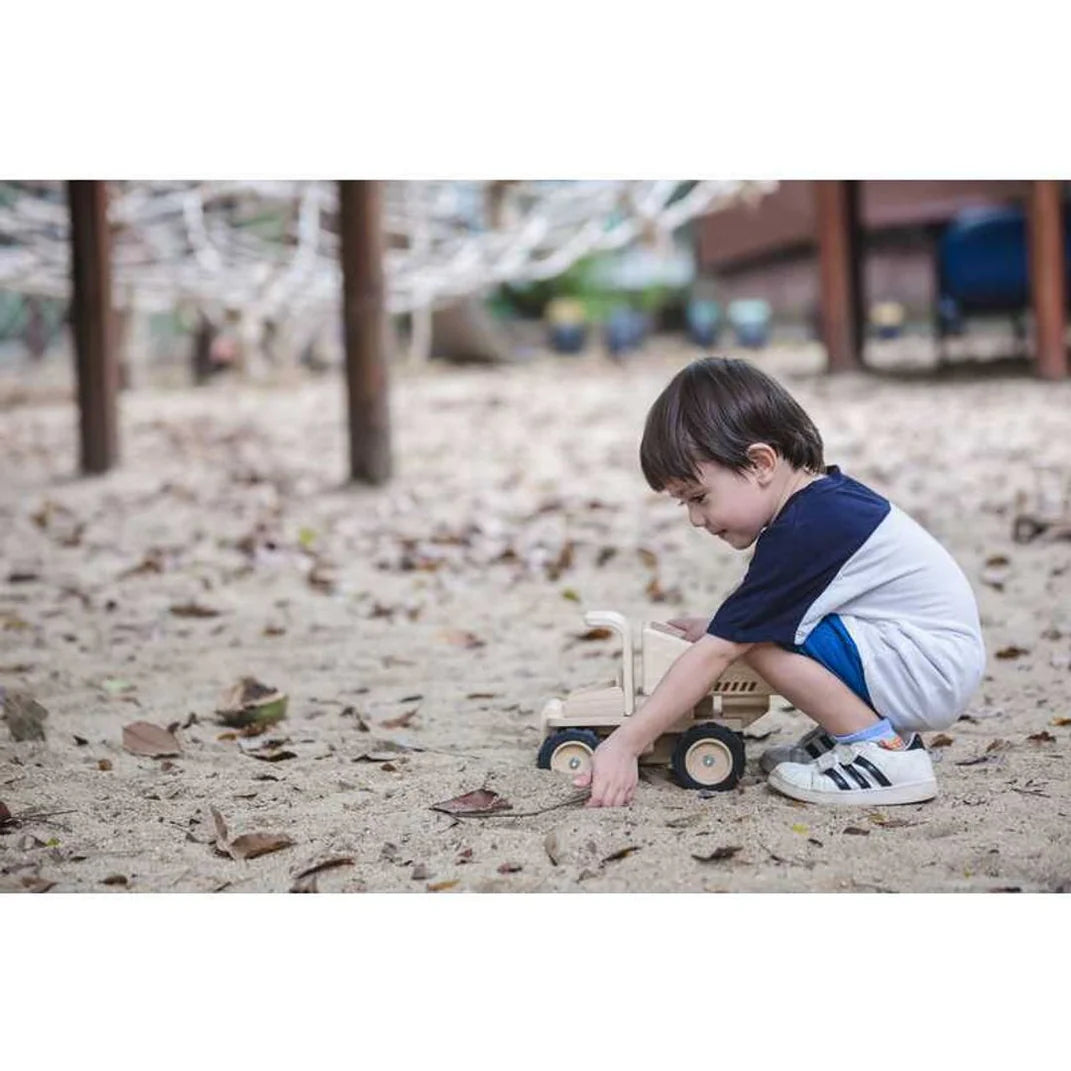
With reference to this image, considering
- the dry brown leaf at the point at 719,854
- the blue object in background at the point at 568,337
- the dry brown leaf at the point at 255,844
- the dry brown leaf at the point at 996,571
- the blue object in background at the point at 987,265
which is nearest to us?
the dry brown leaf at the point at 719,854

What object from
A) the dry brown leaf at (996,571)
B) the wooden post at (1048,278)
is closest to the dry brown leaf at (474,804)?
the dry brown leaf at (996,571)

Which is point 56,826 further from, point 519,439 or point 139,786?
point 519,439

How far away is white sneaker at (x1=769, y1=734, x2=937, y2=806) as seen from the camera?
7.02 feet

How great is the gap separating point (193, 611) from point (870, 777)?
7.40 ft

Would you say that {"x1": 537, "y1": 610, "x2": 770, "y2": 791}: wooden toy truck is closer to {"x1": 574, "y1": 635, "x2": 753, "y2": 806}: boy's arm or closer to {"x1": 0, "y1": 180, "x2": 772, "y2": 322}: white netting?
{"x1": 574, "y1": 635, "x2": 753, "y2": 806}: boy's arm

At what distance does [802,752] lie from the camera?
2.36 meters

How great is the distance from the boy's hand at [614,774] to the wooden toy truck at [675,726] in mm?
115

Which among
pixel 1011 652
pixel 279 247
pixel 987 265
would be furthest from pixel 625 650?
pixel 987 265

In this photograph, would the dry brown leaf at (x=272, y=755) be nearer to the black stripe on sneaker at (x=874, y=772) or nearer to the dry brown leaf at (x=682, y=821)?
the dry brown leaf at (x=682, y=821)

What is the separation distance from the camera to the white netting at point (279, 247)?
7.79 metres

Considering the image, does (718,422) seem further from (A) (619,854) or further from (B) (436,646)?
(B) (436,646)

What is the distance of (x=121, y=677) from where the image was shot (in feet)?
10.5

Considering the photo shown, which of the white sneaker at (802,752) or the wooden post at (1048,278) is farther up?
the wooden post at (1048,278)

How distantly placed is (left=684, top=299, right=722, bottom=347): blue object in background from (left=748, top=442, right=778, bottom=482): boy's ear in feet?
37.9
